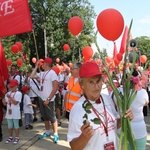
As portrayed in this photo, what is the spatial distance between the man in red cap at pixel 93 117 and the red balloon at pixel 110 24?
996mm

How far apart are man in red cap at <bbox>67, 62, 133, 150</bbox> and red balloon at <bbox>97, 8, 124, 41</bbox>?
1.00 m

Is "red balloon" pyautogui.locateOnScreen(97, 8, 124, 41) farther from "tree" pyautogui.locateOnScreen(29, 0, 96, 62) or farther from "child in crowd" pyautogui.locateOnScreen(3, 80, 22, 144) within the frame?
"tree" pyautogui.locateOnScreen(29, 0, 96, 62)

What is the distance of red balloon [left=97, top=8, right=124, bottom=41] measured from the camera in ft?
10.5

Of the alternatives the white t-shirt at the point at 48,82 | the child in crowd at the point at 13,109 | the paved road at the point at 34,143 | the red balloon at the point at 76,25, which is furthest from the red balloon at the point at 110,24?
the child in crowd at the point at 13,109

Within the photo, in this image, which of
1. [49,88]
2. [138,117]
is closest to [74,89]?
[49,88]

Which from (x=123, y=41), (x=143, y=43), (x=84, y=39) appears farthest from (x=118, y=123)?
(x=143, y=43)

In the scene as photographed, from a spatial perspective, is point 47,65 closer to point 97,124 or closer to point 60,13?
point 97,124

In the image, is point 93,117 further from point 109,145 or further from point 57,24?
point 57,24

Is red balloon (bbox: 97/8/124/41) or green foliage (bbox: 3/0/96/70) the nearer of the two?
red balloon (bbox: 97/8/124/41)

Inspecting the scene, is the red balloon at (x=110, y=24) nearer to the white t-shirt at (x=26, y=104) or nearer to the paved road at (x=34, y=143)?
the paved road at (x=34, y=143)

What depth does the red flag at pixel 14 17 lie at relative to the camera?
5523 mm

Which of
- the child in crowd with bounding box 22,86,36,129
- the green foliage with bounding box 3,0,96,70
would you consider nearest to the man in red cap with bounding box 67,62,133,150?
the child in crowd with bounding box 22,86,36,129

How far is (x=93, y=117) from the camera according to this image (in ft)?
7.52

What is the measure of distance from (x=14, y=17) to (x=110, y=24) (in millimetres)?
2994
